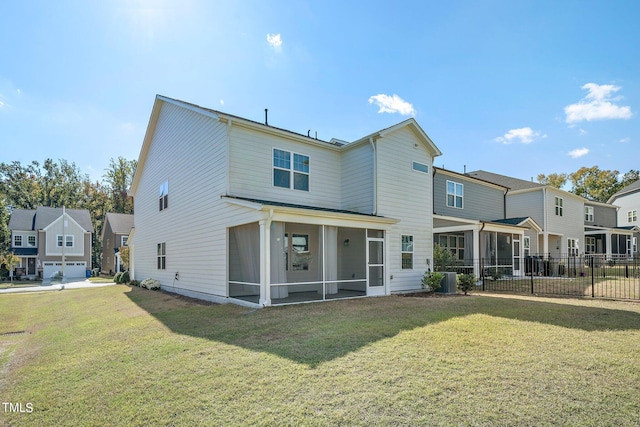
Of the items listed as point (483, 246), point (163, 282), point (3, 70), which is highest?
point (3, 70)

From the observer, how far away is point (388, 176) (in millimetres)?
13602

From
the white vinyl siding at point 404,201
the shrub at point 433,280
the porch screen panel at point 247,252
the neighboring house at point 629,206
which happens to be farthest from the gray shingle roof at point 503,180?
the porch screen panel at point 247,252

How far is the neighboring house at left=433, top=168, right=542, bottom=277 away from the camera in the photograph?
1648cm

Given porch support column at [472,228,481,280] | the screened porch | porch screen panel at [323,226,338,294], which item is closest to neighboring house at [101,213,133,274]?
the screened porch

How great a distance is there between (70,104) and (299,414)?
2254 cm

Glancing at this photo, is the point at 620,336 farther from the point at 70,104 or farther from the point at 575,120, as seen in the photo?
the point at 70,104

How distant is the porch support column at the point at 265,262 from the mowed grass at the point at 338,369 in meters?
0.84

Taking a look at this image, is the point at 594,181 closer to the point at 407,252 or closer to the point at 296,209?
the point at 407,252

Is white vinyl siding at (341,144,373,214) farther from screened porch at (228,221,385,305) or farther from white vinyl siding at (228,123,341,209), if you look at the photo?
screened porch at (228,221,385,305)

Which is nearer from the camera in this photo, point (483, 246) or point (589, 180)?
point (483, 246)

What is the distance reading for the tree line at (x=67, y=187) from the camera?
155 feet

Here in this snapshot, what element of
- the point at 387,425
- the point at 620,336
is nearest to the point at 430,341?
the point at 387,425

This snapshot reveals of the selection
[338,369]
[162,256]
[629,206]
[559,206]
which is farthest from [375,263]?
[629,206]

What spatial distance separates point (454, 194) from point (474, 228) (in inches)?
132
